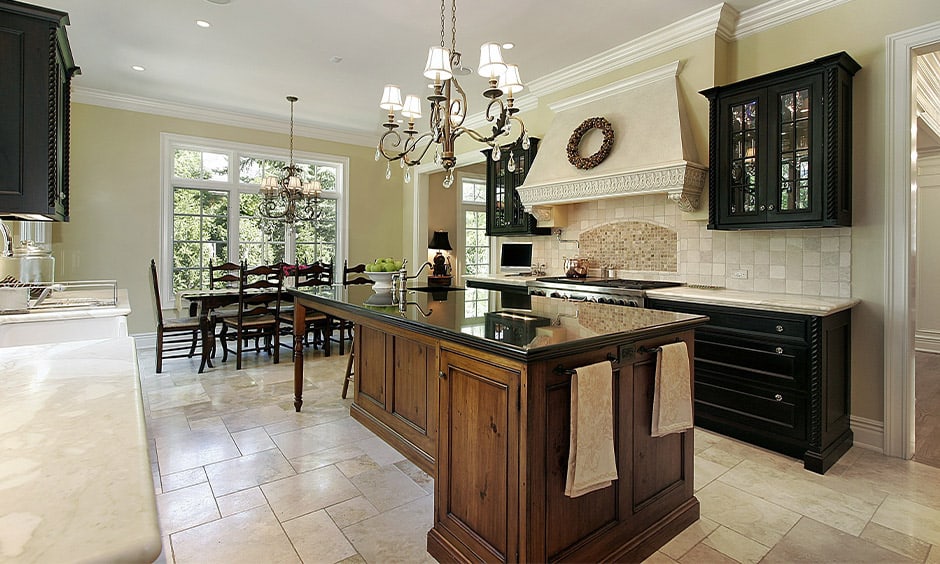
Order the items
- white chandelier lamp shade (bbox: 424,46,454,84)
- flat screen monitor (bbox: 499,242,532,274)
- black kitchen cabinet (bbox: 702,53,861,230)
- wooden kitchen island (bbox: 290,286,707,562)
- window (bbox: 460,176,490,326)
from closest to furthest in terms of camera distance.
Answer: wooden kitchen island (bbox: 290,286,707,562), white chandelier lamp shade (bbox: 424,46,454,84), black kitchen cabinet (bbox: 702,53,861,230), flat screen monitor (bbox: 499,242,532,274), window (bbox: 460,176,490,326)

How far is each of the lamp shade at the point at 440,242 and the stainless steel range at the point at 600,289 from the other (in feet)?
11.6

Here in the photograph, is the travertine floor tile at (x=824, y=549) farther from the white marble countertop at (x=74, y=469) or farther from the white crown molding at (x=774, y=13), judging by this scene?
the white crown molding at (x=774, y=13)

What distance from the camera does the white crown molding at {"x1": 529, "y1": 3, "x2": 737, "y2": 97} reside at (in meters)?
3.68

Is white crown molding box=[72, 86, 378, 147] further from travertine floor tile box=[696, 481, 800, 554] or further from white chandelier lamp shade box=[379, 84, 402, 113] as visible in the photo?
travertine floor tile box=[696, 481, 800, 554]

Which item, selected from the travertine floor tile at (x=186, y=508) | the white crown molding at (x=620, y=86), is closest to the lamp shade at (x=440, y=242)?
the white crown molding at (x=620, y=86)

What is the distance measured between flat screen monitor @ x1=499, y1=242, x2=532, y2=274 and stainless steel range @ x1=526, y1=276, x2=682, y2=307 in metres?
1.04

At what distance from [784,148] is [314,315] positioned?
4.82 m

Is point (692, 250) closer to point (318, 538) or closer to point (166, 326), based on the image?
point (318, 538)

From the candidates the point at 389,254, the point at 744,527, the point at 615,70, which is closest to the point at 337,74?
the point at 615,70

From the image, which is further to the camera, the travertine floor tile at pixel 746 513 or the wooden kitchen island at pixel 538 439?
the travertine floor tile at pixel 746 513

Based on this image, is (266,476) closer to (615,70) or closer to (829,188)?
(829,188)

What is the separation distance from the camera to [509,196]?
18.4ft

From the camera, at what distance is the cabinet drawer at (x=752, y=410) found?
9.51 feet

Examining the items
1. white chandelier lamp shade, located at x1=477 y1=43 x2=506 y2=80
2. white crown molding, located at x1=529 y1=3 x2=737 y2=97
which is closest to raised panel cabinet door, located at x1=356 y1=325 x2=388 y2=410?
white chandelier lamp shade, located at x1=477 y1=43 x2=506 y2=80
